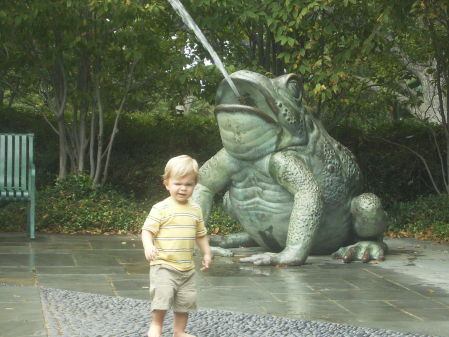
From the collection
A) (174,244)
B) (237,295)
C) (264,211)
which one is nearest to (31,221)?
(264,211)

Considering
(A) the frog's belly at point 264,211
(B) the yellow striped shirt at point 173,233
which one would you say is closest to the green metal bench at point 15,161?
(A) the frog's belly at point 264,211

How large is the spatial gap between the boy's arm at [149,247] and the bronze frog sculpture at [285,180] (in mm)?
3122

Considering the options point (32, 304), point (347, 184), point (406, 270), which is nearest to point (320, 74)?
point (347, 184)

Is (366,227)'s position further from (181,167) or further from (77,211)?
(77,211)

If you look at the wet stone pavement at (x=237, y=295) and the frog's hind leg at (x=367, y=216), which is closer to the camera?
the wet stone pavement at (x=237, y=295)

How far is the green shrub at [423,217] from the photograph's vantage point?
10.9m

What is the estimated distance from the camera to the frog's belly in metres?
7.84

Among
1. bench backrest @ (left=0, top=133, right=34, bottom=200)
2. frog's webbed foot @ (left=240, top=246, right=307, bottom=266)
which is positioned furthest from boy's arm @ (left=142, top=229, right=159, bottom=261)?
bench backrest @ (left=0, top=133, right=34, bottom=200)

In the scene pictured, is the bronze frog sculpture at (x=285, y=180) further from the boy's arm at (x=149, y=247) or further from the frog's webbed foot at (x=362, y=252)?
the boy's arm at (x=149, y=247)

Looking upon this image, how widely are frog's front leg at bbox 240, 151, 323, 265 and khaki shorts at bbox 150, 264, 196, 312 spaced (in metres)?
2.94

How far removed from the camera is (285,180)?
761 centimetres

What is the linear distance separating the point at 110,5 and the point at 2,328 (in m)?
6.81

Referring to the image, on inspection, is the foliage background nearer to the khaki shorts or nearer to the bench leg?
the bench leg

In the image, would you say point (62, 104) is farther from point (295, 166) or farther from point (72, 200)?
point (295, 166)
